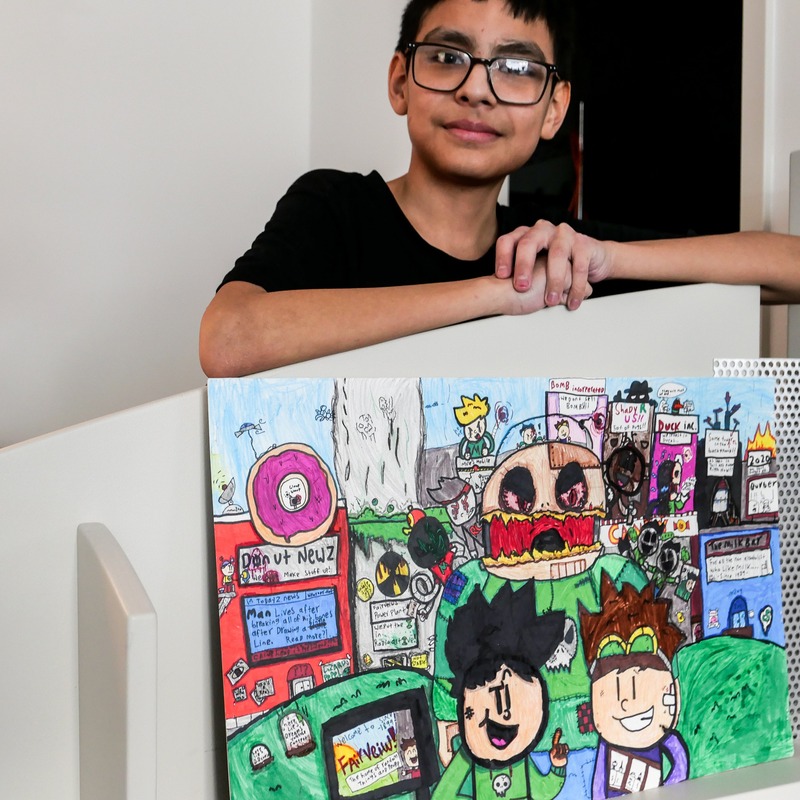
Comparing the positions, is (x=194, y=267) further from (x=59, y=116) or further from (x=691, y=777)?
(x=691, y=777)

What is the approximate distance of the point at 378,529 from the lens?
1.85 feet

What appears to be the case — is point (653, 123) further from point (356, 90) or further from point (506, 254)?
point (506, 254)

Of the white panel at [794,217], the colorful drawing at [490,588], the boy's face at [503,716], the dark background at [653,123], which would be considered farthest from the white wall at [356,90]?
the boy's face at [503,716]

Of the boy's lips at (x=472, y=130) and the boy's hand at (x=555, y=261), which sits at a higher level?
the boy's lips at (x=472, y=130)

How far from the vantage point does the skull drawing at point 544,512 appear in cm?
60

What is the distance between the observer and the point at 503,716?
58 cm

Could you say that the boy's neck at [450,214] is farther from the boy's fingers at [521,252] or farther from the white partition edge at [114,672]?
the white partition edge at [114,672]

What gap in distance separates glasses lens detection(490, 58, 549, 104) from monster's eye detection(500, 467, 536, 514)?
45 cm

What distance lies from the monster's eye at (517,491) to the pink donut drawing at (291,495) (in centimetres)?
12

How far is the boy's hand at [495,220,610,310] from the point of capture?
2.19 ft

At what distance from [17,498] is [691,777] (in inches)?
19.4

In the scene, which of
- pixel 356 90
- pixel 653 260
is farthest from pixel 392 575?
pixel 356 90

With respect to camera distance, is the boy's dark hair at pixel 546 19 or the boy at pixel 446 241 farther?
the boy's dark hair at pixel 546 19

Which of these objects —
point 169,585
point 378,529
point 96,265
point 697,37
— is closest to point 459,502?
point 378,529
